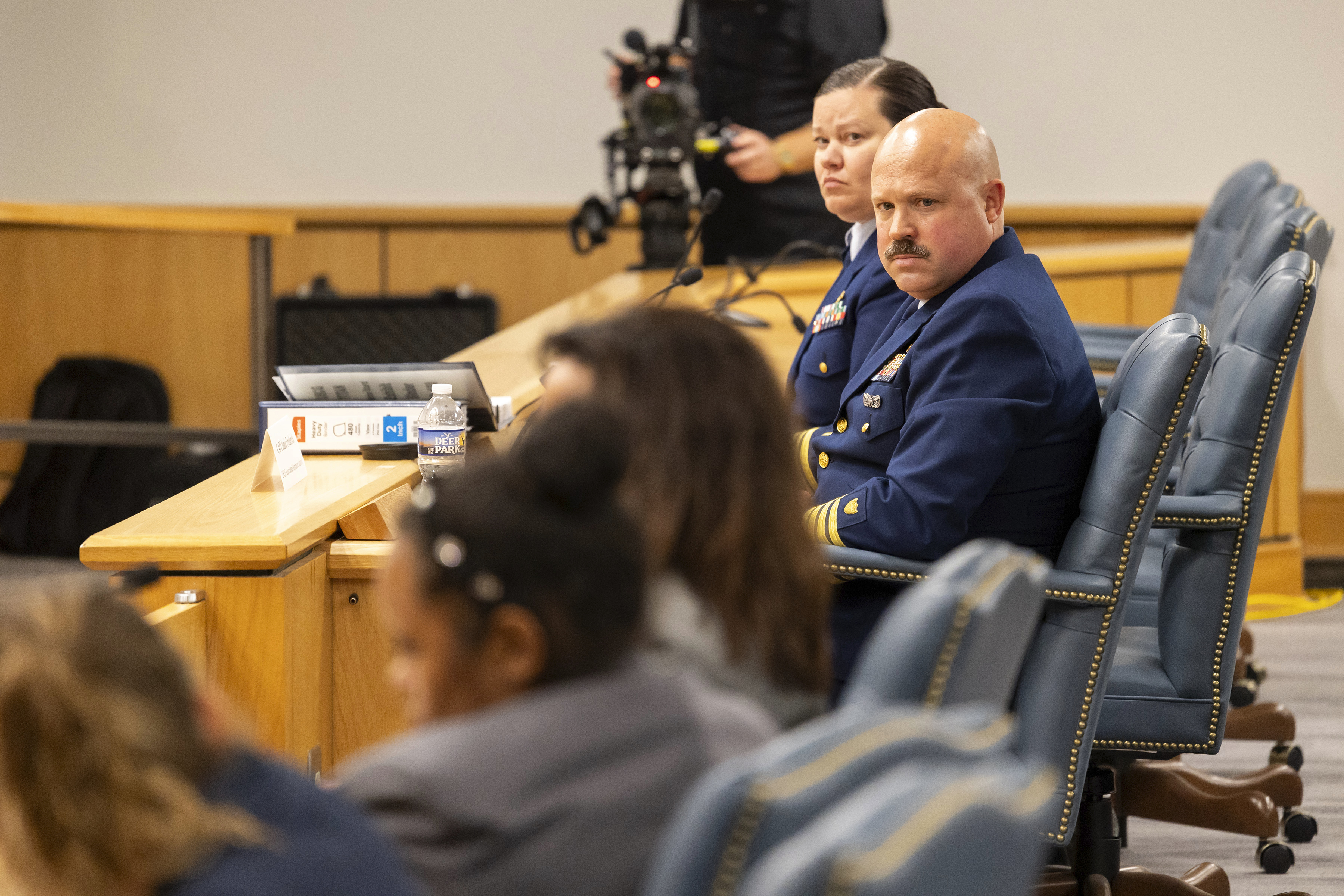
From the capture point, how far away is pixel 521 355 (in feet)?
9.04

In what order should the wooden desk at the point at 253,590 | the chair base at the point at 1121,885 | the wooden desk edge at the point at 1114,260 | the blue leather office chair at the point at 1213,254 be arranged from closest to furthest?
1. the wooden desk at the point at 253,590
2. the chair base at the point at 1121,885
3. the blue leather office chair at the point at 1213,254
4. the wooden desk edge at the point at 1114,260

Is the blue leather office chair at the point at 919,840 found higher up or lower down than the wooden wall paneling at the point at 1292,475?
higher up

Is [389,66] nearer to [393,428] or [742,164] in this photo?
[742,164]

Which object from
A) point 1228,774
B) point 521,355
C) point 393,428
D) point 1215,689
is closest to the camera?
point 1215,689

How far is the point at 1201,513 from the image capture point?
172 cm

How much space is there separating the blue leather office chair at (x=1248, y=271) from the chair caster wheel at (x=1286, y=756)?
455mm

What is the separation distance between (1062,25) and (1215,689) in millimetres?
3682

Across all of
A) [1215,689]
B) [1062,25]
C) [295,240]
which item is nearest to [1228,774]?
[1215,689]

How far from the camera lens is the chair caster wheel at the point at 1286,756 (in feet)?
8.03

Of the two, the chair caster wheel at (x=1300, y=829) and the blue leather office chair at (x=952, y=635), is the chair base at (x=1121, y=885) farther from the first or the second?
the blue leather office chair at (x=952, y=635)

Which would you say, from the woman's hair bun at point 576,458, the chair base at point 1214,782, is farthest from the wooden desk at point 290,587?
the chair base at point 1214,782

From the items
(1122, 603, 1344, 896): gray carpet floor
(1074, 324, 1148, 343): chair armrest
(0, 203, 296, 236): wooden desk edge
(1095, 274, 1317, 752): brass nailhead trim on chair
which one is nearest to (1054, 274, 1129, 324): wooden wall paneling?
(1074, 324, 1148, 343): chair armrest

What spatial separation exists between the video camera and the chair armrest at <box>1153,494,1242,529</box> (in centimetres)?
166

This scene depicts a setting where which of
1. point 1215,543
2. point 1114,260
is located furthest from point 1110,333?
point 1215,543
